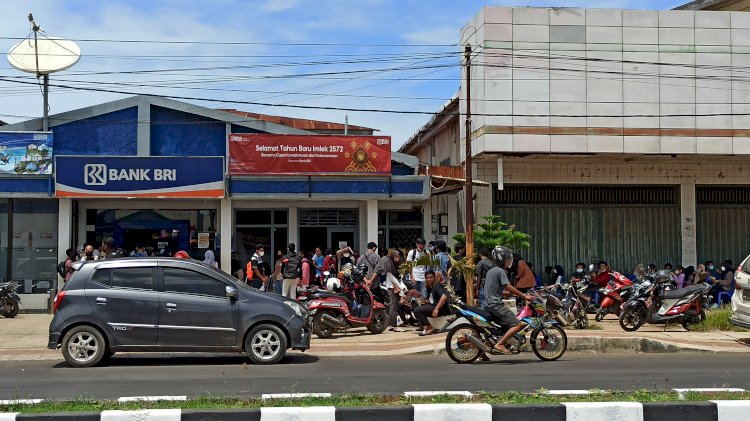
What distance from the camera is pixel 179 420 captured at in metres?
6.58

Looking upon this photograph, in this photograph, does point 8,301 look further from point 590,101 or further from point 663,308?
point 590,101

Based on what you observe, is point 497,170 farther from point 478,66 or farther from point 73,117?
point 73,117

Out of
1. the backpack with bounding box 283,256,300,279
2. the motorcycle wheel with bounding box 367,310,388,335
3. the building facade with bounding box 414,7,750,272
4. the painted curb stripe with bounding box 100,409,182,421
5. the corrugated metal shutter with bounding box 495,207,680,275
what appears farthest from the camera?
the corrugated metal shutter with bounding box 495,207,680,275

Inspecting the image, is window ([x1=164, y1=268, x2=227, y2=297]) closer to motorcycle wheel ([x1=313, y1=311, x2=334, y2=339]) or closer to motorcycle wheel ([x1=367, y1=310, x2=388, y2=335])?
motorcycle wheel ([x1=313, y1=311, x2=334, y2=339])

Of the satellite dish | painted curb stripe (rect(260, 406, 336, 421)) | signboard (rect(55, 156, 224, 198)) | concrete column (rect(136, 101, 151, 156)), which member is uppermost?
the satellite dish

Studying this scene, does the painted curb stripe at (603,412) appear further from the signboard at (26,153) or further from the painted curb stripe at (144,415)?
the signboard at (26,153)

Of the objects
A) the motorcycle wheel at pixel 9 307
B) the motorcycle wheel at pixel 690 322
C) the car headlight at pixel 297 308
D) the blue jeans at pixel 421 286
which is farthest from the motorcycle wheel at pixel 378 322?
the motorcycle wheel at pixel 9 307

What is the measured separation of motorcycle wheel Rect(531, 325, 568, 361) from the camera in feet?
41.2

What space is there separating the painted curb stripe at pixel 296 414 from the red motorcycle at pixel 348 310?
28.7 feet

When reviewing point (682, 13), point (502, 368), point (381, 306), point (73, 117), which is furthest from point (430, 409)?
point (682, 13)

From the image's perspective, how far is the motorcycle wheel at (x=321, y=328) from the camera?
51.1 feet

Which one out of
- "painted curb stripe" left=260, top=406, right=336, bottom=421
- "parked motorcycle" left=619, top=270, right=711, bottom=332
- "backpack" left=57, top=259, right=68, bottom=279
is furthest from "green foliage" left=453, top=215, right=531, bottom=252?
"painted curb stripe" left=260, top=406, right=336, bottom=421

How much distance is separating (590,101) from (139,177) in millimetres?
11779

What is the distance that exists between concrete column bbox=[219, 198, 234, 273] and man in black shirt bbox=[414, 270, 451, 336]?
736cm
